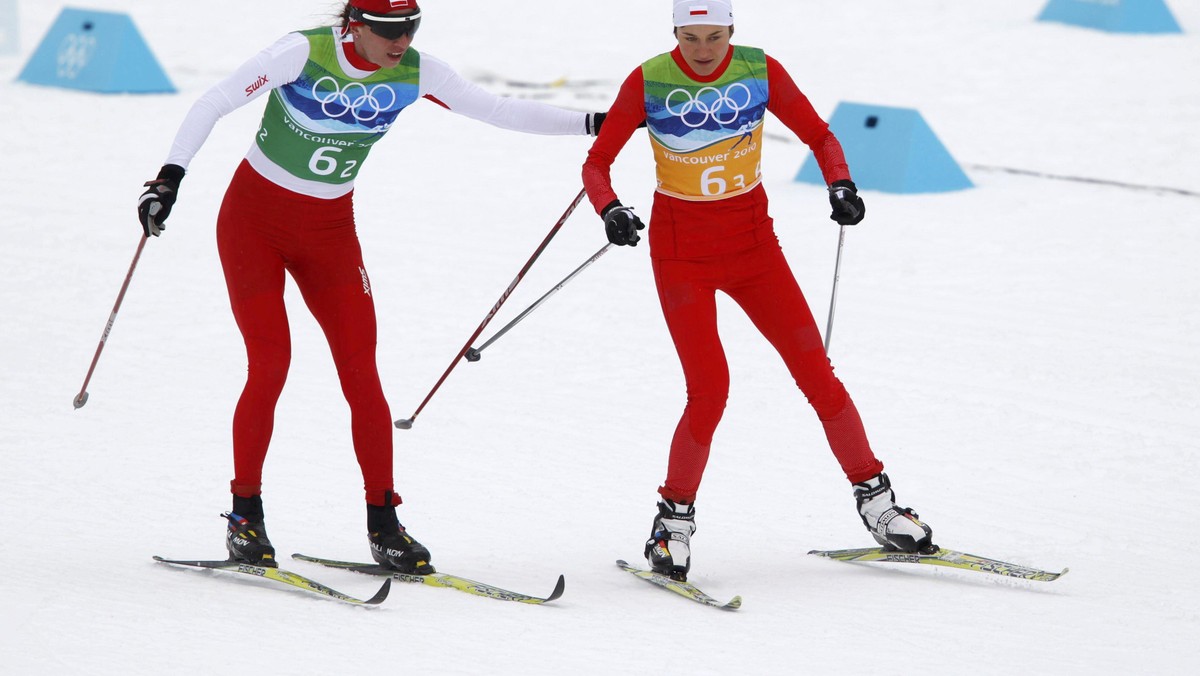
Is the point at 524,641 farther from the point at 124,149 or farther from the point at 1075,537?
the point at 124,149

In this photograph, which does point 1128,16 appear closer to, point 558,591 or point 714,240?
point 714,240

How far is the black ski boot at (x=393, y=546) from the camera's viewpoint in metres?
3.77

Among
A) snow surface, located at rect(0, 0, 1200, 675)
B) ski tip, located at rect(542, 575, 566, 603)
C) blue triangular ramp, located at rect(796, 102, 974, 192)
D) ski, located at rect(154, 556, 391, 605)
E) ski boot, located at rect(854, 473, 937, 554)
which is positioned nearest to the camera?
snow surface, located at rect(0, 0, 1200, 675)

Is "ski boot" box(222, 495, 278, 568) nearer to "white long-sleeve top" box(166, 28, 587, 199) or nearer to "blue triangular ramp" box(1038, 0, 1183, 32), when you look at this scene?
"white long-sleeve top" box(166, 28, 587, 199)

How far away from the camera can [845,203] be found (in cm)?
391

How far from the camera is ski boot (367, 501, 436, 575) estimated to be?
Answer: 377 cm

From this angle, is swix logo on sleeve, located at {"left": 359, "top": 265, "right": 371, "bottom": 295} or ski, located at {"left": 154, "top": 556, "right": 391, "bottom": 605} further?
swix logo on sleeve, located at {"left": 359, "top": 265, "right": 371, "bottom": 295}

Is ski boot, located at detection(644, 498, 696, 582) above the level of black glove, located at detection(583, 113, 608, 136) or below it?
below

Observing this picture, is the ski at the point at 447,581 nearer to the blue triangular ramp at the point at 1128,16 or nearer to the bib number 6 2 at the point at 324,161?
the bib number 6 2 at the point at 324,161

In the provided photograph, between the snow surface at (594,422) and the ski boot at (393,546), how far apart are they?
9 centimetres

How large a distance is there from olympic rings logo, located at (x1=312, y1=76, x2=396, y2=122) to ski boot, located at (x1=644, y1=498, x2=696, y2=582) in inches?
50.4

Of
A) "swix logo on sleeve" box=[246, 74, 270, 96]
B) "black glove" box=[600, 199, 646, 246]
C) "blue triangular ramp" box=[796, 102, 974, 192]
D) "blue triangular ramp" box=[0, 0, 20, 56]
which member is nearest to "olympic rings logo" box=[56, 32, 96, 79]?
"blue triangular ramp" box=[0, 0, 20, 56]

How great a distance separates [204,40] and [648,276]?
853cm

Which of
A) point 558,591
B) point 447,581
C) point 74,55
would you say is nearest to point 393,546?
point 447,581
